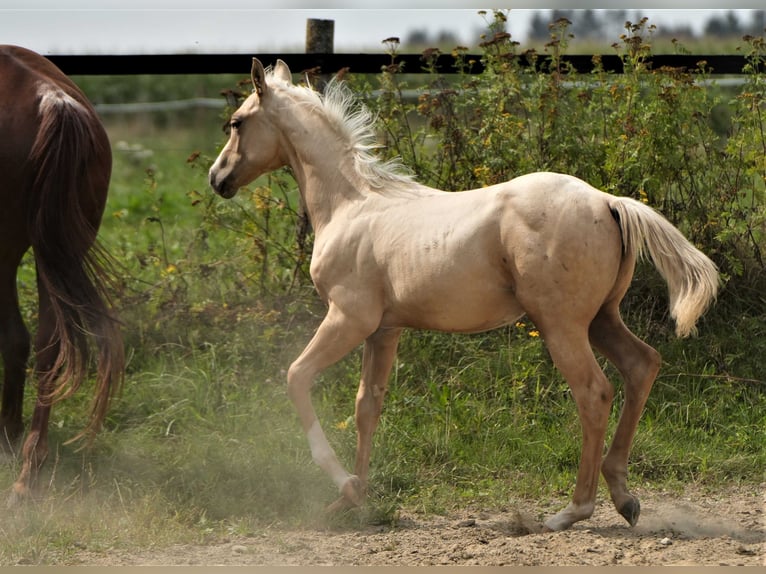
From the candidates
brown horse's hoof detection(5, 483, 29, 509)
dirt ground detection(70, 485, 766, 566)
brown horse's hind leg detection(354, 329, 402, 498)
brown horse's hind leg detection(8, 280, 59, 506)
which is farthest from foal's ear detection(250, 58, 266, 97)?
brown horse's hoof detection(5, 483, 29, 509)

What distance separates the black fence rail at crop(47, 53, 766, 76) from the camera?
6633 millimetres

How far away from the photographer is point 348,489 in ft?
14.7

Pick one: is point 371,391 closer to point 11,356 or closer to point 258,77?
→ point 258,77

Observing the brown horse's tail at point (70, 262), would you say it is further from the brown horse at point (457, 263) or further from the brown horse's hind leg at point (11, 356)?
the brown horse at point (457, 263)

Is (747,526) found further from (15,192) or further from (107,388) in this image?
(15,192)

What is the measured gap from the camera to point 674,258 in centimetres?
416

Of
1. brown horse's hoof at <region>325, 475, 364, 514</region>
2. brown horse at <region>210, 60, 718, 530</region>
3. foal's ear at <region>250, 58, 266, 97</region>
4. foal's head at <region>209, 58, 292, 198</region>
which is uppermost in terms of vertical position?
foal's ear at <region>250, 58, 266, 97</region>

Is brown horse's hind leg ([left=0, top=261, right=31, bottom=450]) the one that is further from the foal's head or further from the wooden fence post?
the wooden fence post

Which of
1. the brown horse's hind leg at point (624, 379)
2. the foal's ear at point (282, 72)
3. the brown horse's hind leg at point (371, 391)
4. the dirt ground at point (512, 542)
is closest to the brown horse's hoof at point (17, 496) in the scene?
the dirt ground at point (512, 542)

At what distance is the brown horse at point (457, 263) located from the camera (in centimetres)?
416

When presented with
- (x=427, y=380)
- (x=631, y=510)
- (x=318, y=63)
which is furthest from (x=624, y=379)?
(x=318, y=63)

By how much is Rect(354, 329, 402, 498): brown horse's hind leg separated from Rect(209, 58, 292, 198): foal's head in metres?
1.02

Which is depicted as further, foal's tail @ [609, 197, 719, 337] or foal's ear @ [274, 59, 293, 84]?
foal's ear @ [274, 59, 293, 84]

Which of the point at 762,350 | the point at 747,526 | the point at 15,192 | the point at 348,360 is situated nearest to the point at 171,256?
the point at 348,360
